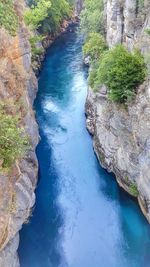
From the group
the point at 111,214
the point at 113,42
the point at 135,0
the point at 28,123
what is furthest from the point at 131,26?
the point at 111,214

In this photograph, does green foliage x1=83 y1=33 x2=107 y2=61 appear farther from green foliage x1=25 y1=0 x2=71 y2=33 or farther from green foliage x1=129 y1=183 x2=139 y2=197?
green foliage x1=129 y1=183 x2=139 y2=197

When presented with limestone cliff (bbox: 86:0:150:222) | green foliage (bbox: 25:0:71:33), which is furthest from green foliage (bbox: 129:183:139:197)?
green foliage (bbox: 25:0:71:33)

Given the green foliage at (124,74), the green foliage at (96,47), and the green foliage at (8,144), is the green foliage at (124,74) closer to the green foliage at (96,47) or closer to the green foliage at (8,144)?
the green foliage at (8,144)

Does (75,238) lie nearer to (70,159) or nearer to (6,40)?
(70,159)

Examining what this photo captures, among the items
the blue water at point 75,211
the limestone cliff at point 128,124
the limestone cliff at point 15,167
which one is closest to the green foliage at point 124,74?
the limestone cliff at point 128,124

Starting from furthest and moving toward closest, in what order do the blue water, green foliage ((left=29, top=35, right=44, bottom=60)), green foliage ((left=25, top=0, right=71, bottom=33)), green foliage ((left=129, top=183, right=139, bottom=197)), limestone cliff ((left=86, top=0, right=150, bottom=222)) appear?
green foliage ((left=25, top=0, right=71, bottom=33)) < green foliage ((left=29, top=35, right=44, bottom=60)) < green foliage ((left=129, top=183, right=139, bottom=197)) < limestone cliff ((left=86, top=0, right=150, bottom=222)) < the blue water

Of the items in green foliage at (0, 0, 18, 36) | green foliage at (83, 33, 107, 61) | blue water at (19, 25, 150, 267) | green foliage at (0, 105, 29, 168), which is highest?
green foliage at (0, 0, 18, 36)

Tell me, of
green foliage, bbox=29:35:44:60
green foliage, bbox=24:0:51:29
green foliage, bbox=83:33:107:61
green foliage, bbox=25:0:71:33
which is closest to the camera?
green foliage, bbox=83:33:107:61
